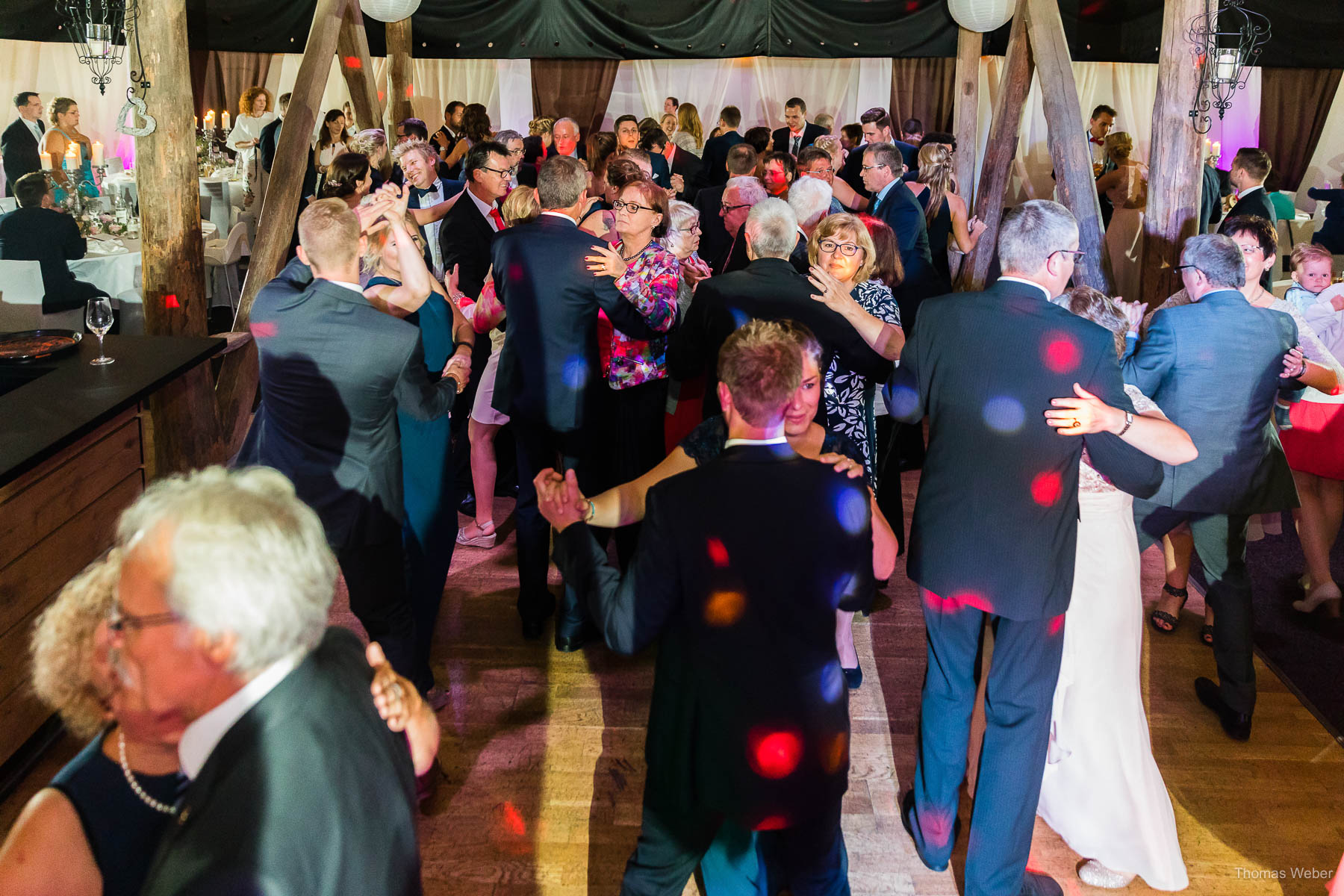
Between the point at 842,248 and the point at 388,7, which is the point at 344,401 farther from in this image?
the point at 388,7

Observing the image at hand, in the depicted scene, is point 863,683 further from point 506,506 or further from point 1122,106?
point 1122,106

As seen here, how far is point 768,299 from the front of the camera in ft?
9.29

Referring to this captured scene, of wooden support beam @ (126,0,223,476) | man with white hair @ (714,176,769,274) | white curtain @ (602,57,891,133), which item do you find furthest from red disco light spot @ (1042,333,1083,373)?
white curtain @ (602,57,891,133)

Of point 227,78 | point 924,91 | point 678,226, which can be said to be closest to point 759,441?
point 678,226

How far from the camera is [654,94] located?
11.1 m

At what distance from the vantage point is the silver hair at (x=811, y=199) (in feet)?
12.9

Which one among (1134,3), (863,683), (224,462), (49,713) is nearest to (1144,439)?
(863,683)

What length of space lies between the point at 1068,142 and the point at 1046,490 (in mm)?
2942

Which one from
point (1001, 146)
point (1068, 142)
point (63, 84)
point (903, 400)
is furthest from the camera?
point (63, 84)

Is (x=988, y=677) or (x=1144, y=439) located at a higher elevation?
(x=1144, y=439)

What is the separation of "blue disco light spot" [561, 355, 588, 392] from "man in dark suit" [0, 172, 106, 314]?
3.65 m

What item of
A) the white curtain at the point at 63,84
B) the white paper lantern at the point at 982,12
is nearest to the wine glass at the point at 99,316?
the white paper lantern at the point at 982,12

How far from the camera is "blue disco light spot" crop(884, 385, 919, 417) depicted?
2254 mm

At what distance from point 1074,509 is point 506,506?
2.99 metres
